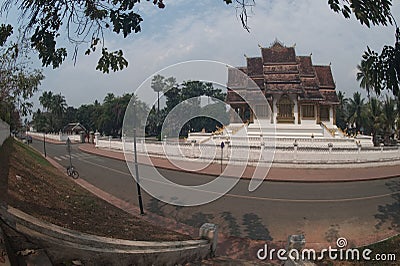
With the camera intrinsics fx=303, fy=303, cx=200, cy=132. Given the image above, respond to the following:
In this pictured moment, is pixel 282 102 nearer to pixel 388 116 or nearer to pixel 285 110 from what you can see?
pixel 285 110

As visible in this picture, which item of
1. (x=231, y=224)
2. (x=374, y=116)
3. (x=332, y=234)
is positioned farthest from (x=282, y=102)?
(x=332, y=234)

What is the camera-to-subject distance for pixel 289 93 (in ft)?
79.3

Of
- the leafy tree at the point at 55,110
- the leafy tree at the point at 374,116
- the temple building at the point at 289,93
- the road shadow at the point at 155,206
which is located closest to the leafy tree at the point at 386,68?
the road shadow at the point at 155,206

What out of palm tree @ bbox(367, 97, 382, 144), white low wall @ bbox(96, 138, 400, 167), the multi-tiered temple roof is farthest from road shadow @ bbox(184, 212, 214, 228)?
palm tree @ bbox(367, 97, 382, 144)

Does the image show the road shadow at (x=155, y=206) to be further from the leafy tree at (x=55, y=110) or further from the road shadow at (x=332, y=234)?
the leafy tree at (x=55, y=110)

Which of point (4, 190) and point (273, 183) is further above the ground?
point (4, 190)

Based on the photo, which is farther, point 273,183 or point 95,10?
point 273,183

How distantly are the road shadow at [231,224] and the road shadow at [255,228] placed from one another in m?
0.21

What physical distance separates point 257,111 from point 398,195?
1574cm

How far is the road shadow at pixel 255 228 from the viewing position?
6.40m

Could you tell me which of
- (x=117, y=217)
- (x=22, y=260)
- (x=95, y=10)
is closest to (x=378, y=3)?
(x=95, y=10)

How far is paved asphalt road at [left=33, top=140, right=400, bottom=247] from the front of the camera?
6.64m

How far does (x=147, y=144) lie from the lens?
834 inches

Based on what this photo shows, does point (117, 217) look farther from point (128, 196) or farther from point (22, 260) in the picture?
point (22, 260)
